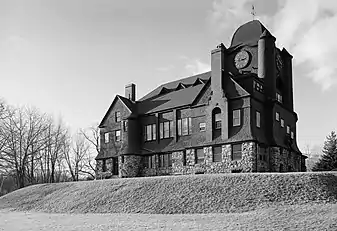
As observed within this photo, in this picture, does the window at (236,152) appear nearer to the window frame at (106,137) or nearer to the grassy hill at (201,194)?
the grassy hill at (201,194)

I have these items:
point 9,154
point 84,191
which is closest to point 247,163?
point 84,191

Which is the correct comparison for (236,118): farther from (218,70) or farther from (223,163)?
(218,70)

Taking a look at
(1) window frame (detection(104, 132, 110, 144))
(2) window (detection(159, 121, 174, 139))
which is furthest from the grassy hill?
(1) window frame (detection(104, 132, 110, 144))

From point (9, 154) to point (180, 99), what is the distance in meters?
18.4

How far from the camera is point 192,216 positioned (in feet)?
67.9

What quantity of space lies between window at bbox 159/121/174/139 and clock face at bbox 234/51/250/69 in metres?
8.45

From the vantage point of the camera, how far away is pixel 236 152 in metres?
34.6

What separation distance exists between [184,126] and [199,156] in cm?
363

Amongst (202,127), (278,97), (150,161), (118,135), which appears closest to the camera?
(202,127)

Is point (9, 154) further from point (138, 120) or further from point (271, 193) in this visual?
point (271, 193)

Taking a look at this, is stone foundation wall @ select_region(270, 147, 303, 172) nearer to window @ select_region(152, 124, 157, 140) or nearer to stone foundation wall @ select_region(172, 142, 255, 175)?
stone foundation wall @ select_region(172, 142, 255, 175)

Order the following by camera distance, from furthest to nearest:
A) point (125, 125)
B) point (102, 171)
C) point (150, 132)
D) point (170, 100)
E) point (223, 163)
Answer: point (102, 171)
point (125, 125)
point (150, 132)
point (170, 100)
point (223, 163)

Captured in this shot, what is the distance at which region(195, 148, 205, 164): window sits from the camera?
36.7 m

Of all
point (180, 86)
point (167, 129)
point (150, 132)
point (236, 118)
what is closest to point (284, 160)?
point (236, 118)
